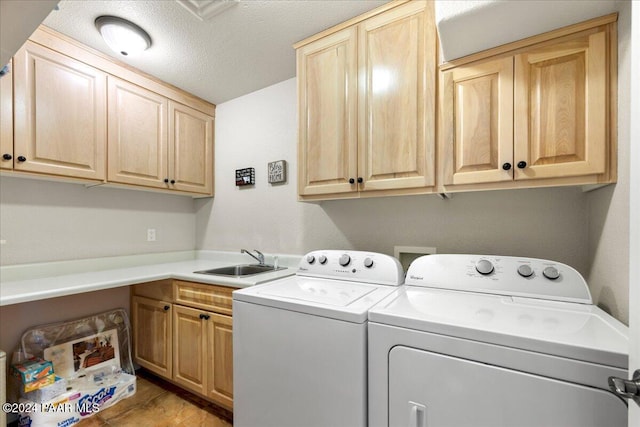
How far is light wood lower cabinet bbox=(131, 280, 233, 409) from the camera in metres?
1.72

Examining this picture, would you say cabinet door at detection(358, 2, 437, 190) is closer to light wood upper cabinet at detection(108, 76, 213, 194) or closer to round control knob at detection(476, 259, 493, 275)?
round control knob at detection(476, 259, 493, 275)

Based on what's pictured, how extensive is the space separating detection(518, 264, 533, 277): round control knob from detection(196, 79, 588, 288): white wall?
0.89 feet

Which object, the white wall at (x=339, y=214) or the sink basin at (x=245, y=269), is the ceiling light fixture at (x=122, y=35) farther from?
the sink basin at (x=245, y=269)

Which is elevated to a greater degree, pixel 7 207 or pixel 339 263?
pixel 7 207

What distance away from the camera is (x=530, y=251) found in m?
1.42

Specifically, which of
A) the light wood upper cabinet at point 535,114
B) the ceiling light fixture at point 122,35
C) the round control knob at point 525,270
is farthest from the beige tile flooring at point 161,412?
the ceiling light fixture at point 122,35

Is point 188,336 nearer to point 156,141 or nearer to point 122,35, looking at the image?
point 156,141

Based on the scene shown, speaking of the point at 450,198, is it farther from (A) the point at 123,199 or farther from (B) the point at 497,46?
(A) the point at 123,199

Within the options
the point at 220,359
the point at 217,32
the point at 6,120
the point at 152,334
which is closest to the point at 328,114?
the point at 217,32

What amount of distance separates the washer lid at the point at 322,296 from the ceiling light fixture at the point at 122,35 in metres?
1.63

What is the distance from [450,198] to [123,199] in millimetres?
2449

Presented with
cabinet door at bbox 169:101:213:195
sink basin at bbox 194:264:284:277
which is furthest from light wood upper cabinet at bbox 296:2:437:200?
cabinet door at bbox 169:101:213:195

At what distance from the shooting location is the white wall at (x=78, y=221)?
1755 millimetres

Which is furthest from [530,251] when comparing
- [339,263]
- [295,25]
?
[295,25]
